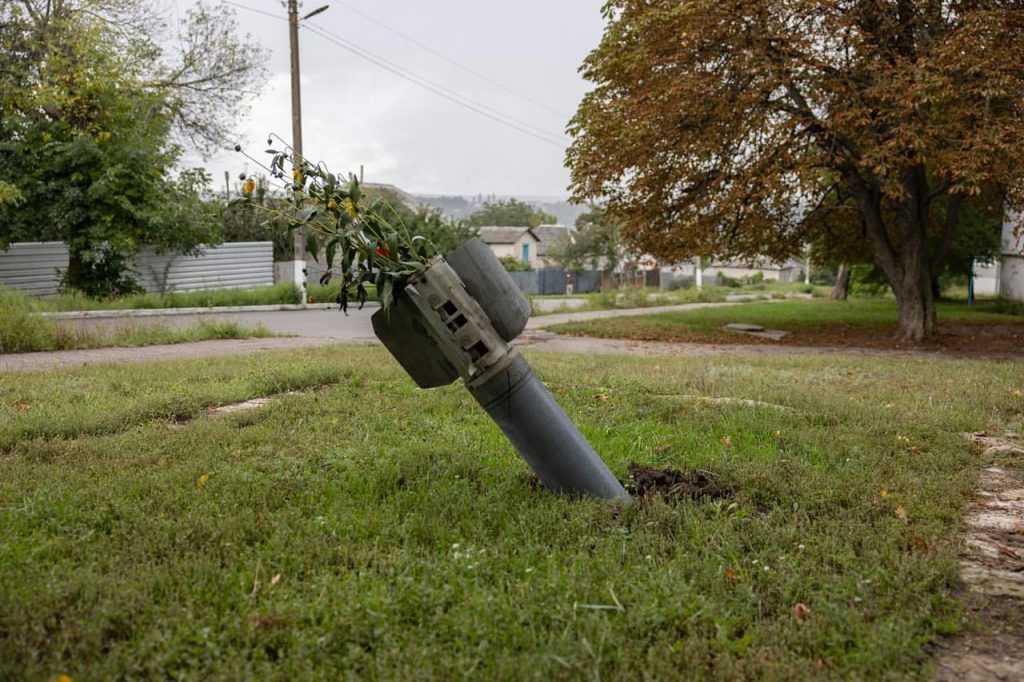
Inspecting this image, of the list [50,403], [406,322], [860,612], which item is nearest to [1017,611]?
[860,612]

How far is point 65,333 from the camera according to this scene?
11.3 m

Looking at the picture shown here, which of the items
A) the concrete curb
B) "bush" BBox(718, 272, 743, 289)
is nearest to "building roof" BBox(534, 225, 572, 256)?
"bush" BBox(718, 272, 743, 289)

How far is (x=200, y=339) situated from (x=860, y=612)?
11841 mm

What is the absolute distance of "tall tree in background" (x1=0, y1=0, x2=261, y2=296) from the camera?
770 inches

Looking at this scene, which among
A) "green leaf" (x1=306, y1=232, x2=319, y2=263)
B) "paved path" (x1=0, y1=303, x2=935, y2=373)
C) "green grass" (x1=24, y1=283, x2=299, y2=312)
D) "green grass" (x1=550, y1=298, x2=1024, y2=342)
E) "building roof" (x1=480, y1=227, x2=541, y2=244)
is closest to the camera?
"green leaf" (x1=306, y1=232, x2=319, y2=263)

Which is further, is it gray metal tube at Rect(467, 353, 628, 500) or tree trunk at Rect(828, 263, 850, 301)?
tree trunk at Rect(828, 263, 850, 301)

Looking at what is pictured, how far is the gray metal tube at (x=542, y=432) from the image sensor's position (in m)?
3.58

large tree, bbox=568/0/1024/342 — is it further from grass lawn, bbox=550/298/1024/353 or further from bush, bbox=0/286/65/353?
bush, bbox=0/286/65/353

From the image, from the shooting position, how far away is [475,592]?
2.79m

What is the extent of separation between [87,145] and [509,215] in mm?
68319

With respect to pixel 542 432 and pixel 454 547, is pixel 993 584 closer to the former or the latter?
pixel 542 432

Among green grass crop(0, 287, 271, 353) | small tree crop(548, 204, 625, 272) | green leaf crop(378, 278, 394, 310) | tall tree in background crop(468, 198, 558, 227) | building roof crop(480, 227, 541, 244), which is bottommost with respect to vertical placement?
green grass crop(0, 287, 271, 353)

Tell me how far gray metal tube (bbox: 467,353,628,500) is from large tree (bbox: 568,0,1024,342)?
10.7 metres

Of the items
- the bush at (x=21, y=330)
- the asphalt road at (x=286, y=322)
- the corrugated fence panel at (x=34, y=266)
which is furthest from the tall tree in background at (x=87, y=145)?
the bush at (x=21, y=330)
